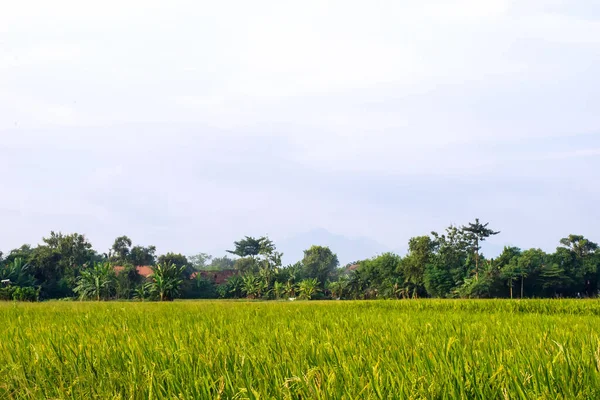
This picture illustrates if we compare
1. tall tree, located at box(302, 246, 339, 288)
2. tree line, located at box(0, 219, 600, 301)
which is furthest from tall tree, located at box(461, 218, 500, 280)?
tall tree, located at box(302, 246, 339, 288)

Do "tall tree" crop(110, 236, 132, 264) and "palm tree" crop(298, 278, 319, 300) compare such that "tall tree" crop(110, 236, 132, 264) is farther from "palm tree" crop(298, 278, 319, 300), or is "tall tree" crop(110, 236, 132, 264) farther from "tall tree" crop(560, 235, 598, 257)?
"tall tree" crop(560, 235, 598, 257)

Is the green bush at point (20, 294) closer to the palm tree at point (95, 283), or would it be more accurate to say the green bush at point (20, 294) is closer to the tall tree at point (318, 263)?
the palm tree at point (95, 283)

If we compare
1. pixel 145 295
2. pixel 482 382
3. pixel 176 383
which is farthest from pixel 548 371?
pixel 145 295

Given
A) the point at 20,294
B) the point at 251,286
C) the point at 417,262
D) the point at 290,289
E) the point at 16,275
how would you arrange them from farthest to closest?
1. the point at 251,286
2. the point at 290,289
3. the point at 417,262
4. the point at 16,275
5. the point at 20,294

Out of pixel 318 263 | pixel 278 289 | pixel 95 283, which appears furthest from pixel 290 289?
pixel 318 263

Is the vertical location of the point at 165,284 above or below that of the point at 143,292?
above

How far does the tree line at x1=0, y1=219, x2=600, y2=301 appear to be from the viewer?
4862 centimetres

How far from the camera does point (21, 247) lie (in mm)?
66438

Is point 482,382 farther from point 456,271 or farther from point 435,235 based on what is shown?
point 435,235

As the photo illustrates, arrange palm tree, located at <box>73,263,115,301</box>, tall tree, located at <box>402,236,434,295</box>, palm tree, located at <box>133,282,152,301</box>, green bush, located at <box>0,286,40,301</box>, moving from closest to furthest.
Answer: green bush, located at <box>0,286,40,301</box> → palm tree, located at <box>73,263,115,301</box> → palm tree, located at <box>133,282,152,301</box> → tall tree, located at <box>402,236,434,295</box>

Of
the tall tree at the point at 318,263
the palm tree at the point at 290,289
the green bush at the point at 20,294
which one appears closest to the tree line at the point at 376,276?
the palm tree at the point at 290,289

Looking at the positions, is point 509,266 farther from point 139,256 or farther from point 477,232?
point 139,256

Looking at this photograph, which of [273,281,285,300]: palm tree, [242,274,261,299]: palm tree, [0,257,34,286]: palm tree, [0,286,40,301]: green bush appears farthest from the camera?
[242,274,261,299]: palm tree

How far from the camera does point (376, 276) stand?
57625 millimetres
